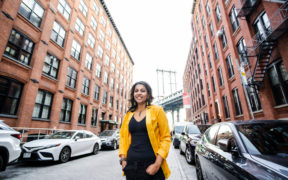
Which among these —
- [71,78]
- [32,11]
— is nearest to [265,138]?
[32,11]

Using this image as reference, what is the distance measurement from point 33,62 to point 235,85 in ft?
57.5

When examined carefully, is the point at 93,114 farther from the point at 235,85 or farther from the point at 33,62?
the point at 235,85

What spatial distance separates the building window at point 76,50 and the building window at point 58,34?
158cm

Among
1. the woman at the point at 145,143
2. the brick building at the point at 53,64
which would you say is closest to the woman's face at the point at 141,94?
the woman at the point at 145,143

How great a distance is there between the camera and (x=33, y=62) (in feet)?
35.4

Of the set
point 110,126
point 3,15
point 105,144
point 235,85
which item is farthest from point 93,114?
point 235,85

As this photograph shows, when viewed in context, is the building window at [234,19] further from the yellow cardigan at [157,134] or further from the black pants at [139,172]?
the black pants at [139,172]

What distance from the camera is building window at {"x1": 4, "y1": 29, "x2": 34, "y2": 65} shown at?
31.1ft

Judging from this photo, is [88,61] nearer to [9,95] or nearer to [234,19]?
[9,95]

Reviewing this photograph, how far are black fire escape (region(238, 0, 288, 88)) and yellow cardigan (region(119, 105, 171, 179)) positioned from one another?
9901mm

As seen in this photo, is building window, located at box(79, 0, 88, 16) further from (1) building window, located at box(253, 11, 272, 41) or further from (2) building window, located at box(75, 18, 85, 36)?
(1) building window, located at box(253, 11, 272, 41)

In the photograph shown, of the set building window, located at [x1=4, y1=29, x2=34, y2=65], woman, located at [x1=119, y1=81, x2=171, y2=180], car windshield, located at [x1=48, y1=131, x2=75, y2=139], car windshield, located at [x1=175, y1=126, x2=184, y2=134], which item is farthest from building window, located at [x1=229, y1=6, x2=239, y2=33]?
building window, located at [x1=4, y1=29, x2=34, y2=65]

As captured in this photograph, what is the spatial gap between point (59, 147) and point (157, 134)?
646 cm

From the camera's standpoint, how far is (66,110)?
14320 mm
